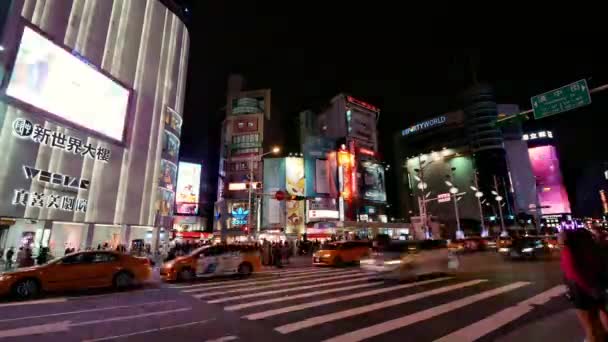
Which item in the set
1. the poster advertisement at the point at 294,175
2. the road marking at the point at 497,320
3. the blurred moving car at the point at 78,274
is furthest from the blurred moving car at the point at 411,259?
the poster advertisement at the point at 294,175

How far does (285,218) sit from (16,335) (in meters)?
52.9

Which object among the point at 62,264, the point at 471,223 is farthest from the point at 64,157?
the point at 471,223

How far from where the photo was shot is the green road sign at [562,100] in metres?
11.1

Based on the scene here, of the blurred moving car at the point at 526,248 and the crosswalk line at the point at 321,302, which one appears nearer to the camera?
the crosswalk line at the point at 321,302

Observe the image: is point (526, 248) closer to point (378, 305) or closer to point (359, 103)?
point (378, 305)

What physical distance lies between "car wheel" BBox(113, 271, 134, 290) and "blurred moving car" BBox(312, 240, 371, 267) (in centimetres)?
1153

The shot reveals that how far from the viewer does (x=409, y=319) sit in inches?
260

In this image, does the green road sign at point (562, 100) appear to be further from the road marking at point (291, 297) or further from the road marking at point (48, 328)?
the road marking at point (48, 328)

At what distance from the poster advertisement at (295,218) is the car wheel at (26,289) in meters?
49.1

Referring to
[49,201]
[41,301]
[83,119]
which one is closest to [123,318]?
[41,301]

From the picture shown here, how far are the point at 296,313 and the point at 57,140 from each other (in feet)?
80.7

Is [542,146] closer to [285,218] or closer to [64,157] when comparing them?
[285,218]

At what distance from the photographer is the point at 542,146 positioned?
100312 mm

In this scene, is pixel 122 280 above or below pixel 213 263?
below
